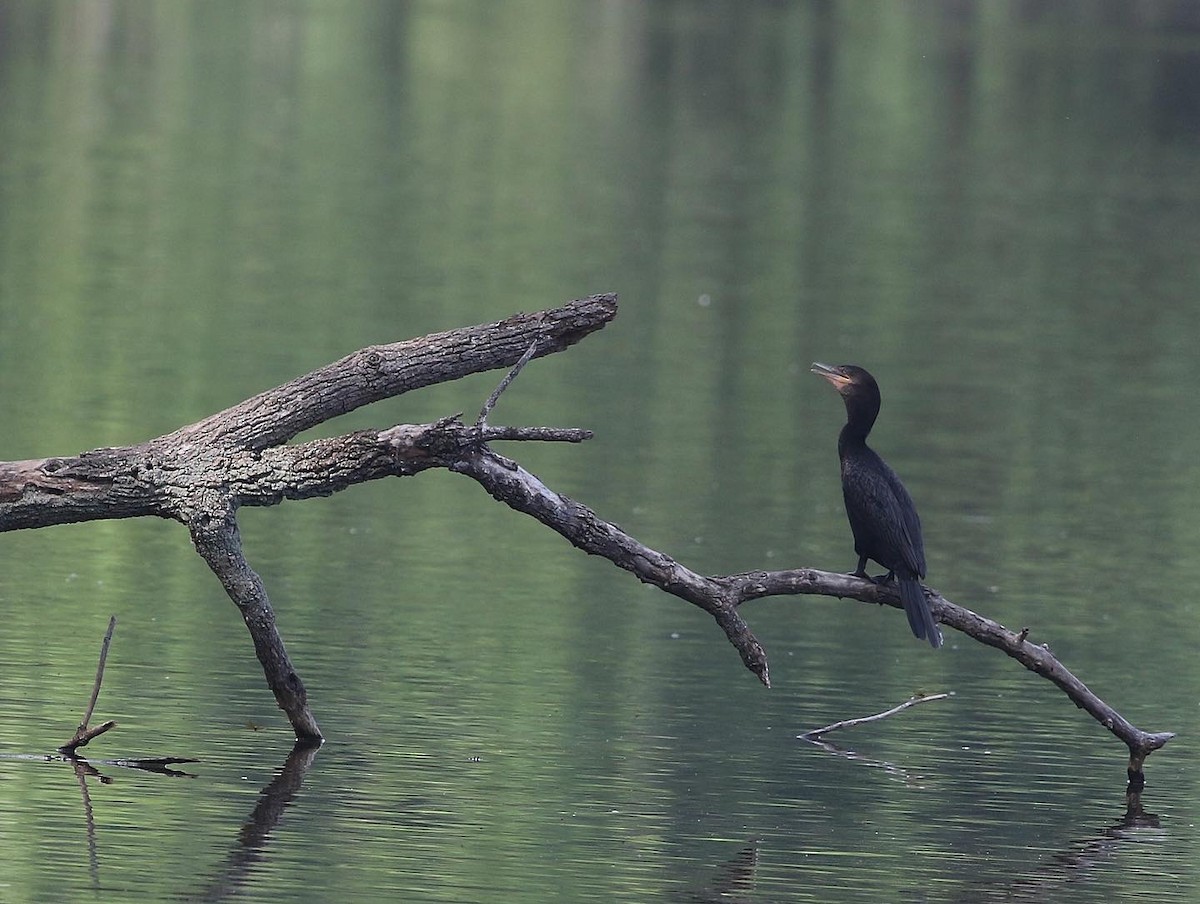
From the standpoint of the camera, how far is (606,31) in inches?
2650

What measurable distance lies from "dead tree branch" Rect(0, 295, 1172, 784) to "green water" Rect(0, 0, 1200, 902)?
771mm

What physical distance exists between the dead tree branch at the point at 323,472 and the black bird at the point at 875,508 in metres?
0.47

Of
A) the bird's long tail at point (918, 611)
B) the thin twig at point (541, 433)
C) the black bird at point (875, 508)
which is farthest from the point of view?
the black bird at point (875, 508)

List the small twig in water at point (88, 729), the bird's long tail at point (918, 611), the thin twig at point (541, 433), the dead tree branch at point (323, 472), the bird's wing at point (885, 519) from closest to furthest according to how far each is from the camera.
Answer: the thin twig at point (541, 433) < the small twig in water at point (88, 729) < the dead tree branch at point (323, 472) < the bird's long tail at point (918, 611) < the bird's wing at point (885, 519)

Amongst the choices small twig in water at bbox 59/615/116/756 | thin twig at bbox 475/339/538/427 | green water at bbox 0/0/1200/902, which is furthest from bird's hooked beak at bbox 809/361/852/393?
small twig in water at bbox 59/615/116/756

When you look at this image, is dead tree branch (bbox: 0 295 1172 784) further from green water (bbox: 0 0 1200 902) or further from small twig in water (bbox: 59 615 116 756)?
green water (bbox: 0 0 1200 902)

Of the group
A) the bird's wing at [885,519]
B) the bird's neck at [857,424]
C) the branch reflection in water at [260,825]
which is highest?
the bird's neck at [857,424]

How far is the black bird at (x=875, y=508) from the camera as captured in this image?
10734mm

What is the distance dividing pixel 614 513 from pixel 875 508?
5410 millimetres

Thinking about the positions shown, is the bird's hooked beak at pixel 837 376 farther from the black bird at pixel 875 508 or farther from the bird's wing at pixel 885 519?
the bird's wing at pixel 885 519

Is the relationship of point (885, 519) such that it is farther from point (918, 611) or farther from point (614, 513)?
point (614, 513)

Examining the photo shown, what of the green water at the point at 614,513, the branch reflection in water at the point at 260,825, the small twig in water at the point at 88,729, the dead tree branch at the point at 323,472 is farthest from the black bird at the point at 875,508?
the small twig in water at the point at 88,729

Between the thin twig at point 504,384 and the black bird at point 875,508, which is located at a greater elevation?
the thin twig at point 504,384

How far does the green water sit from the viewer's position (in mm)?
9469
